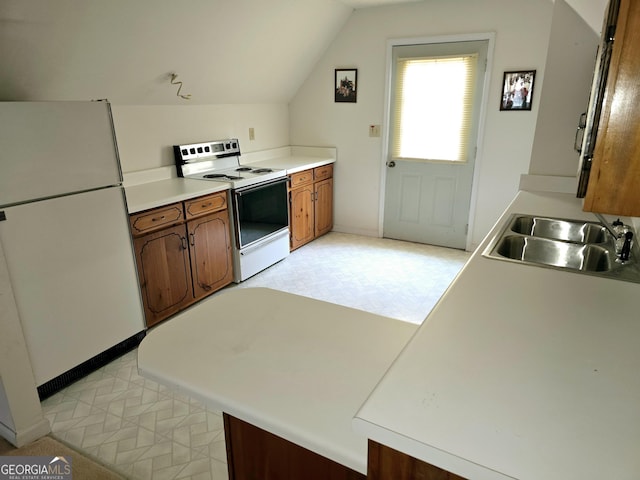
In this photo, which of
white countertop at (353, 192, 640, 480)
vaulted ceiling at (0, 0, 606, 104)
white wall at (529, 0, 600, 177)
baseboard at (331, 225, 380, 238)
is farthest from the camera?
baseboard at (331, 225, 380, 238)

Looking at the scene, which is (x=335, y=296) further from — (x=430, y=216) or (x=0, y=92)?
(x=0, y=92)

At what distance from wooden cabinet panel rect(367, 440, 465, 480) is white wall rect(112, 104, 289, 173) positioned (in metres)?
2.97

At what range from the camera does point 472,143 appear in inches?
156

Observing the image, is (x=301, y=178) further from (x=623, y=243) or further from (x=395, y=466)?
(x=395, y=466)

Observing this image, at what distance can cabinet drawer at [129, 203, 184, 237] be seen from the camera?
8.28ft

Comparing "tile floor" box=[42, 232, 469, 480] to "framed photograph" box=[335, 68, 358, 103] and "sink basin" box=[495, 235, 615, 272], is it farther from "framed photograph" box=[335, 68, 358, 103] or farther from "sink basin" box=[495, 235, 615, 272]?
"framed photograph" box=[335, 68, 358, 103]

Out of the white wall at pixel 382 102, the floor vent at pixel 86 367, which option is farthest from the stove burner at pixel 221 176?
the white wall at pixel 382 102

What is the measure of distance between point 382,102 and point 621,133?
11.2 ft

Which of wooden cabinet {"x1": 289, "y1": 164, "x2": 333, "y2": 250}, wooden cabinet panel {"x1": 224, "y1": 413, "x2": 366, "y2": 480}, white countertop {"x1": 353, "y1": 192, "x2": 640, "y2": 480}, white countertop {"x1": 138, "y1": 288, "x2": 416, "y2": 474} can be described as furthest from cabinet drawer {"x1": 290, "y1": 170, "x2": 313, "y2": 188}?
wooden cabinet panel {"x1": 224, "y1": 413, "x2": 366, "y2": 480}


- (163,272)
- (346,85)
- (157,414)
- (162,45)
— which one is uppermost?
(162,45)

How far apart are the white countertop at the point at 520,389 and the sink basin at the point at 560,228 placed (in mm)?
767

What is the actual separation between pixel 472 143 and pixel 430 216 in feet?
2.80

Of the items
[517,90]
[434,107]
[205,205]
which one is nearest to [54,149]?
[205,205]

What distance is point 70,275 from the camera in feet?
7.04
